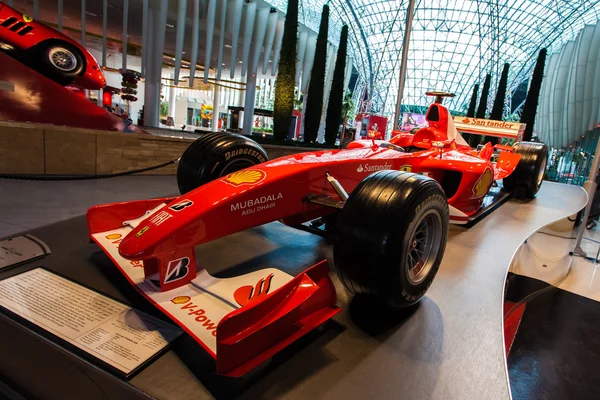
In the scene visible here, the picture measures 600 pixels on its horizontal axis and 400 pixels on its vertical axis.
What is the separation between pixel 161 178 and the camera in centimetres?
613

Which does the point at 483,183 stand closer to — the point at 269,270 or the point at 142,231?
the point at 269,270

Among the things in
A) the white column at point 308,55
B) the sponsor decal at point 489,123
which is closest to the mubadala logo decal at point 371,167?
the sponsor decal at point 489,123

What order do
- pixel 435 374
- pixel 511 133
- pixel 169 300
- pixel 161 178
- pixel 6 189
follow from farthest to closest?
pixel 511 133, pixel 161 178, pixel 6 189, pixel 169 300, pixel 435 374

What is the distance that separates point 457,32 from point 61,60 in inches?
1386

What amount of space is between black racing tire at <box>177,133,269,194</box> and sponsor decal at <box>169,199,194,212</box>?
94 centimetres

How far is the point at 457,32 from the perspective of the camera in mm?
32375

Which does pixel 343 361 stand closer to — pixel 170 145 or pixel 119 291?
pixel 119 291

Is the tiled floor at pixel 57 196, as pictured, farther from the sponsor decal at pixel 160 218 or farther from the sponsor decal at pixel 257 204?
the sponsor decal at pixel 257 204

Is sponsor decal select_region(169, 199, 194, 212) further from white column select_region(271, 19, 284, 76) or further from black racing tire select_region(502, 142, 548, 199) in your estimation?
white column select_region(271, 19, 284, 76)

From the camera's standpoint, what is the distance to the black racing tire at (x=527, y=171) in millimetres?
5172

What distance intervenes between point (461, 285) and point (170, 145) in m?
5.61

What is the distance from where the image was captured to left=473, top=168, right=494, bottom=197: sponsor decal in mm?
3533

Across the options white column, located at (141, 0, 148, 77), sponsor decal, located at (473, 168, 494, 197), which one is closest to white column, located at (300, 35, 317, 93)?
white column, located at (141, 0, 148, 77)

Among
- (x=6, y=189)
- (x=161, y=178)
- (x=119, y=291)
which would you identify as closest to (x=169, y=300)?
(x=119, y=291)
